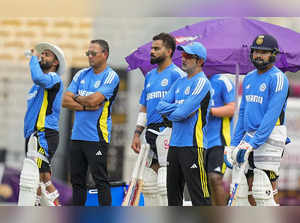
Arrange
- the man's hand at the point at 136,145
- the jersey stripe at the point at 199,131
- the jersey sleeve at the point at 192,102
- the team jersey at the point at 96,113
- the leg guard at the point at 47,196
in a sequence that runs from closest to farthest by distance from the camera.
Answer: the jersey sleeve at the point at 192,102 → the jersey stripe at the point at 199,131 → the team jersey at the point at 96,113 → the man's hand at the point at 136,145 → the leg guard at the point at 47,196

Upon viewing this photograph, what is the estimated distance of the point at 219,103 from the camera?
750 centimetres

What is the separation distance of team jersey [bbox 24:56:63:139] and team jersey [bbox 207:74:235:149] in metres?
1.86

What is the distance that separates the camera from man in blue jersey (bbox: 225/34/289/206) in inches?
207

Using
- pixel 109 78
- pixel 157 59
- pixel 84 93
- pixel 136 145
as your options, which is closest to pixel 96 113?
pixel 84 93

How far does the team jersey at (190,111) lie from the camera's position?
5406mm

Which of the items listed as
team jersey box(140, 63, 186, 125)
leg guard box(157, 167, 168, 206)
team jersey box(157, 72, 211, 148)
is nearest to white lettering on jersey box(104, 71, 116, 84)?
team jersey box(140, 63, 186, 125)

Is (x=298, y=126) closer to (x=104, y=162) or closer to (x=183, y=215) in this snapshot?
(x=104, y=162)

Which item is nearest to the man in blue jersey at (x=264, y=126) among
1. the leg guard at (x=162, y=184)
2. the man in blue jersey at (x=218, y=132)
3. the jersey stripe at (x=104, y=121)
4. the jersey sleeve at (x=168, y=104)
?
the jersey sleeve at (x=168, y=104)

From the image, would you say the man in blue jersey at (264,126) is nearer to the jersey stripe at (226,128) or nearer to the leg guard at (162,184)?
the leg guard at (162,184)

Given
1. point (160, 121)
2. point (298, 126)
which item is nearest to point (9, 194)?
point (160, 121)

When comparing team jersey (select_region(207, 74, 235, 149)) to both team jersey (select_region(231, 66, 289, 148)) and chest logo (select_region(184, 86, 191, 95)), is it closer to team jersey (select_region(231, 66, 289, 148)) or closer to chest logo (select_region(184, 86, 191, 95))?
team jersey (select_region(231, 66, 289, 148))

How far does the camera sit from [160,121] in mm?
6242

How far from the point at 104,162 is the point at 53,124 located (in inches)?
28.5

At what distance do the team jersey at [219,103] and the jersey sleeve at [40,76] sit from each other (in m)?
1.96
